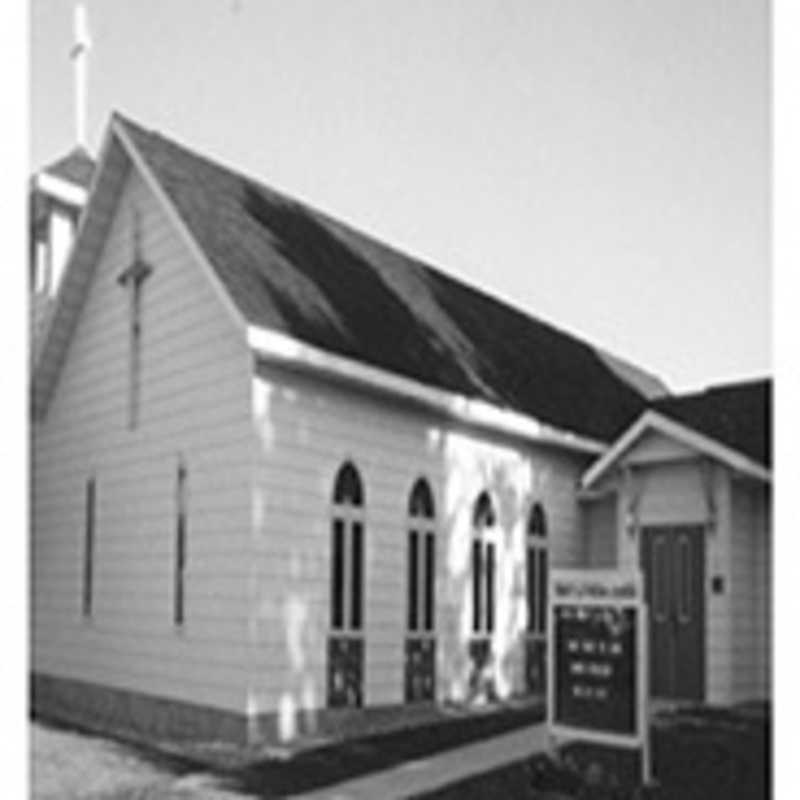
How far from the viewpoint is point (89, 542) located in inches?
470

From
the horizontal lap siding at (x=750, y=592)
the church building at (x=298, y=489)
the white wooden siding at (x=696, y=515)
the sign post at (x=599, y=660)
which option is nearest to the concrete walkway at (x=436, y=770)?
the sign post at (x=599, y=660)

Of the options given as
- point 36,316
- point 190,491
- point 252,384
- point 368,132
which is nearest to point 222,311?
point 252,384

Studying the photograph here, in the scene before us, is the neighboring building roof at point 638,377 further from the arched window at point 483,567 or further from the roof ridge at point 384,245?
the arched window at point 483,567

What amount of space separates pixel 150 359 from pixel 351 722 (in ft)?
12.4

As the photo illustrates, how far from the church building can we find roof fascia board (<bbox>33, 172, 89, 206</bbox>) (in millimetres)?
26

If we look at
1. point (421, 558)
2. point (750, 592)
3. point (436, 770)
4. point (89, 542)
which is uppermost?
point (89, 542)

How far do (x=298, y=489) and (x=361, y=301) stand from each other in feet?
9.01

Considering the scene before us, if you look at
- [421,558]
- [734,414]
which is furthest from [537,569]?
[734,414]

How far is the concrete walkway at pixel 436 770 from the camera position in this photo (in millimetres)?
7660

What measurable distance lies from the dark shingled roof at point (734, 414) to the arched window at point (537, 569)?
1940 millimetres

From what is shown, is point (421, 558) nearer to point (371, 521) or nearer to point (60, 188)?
point (371, 521)

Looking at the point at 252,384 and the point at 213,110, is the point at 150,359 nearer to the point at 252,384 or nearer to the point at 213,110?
the point at 252,384

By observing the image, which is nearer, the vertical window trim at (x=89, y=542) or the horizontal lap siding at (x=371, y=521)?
the horizontal lap siding at (x=371, y=521)

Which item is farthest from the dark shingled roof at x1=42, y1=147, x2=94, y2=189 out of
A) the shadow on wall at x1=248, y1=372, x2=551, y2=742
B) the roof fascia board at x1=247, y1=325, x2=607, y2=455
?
the shadow on wall at x1=248, y1=372, x2=551, y2=742
